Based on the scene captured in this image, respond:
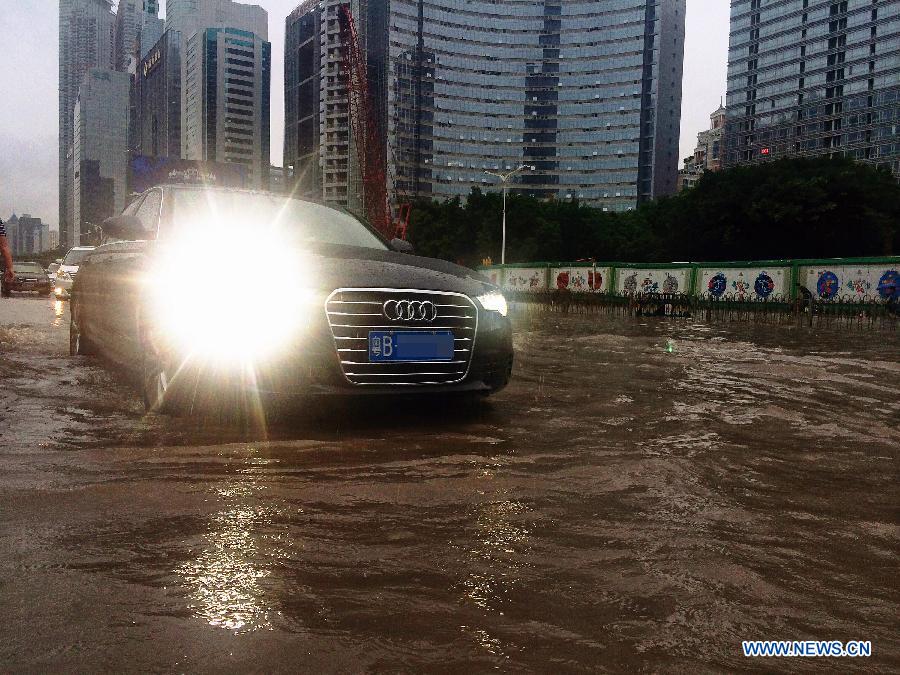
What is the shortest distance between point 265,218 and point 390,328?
196 centimetres

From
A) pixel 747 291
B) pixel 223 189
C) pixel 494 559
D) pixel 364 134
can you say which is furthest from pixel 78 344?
pixel 364 134

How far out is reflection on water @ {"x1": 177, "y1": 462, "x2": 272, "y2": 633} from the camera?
6.18ft

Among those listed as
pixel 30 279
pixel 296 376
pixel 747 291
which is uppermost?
pixel 747 291

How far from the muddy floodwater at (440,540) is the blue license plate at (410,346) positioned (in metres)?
0.37

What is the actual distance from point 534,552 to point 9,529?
1759 mm

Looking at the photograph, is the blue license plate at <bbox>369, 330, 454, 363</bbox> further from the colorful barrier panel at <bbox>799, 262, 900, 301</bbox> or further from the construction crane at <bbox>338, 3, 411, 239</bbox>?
the construction crane at <bbox>338, 3, 411, 239</bbox>

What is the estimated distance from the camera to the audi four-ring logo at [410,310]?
4188 mm

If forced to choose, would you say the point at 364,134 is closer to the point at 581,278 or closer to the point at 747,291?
the point at 581,278

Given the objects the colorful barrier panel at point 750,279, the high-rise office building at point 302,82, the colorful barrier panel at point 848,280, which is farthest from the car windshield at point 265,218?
the high-rise office building at point 302,82

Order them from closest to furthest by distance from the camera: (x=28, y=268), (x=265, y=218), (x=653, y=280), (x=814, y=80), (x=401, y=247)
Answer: (x=265, y=218) → (x=401, y=247) → (x=28, y=268) → (x=653, y=280) → (x=814, y=80)

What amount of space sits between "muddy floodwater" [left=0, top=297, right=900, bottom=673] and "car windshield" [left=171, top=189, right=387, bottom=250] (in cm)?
143

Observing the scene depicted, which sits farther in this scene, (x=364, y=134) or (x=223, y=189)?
(x=364, y=134)

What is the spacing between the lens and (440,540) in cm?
248

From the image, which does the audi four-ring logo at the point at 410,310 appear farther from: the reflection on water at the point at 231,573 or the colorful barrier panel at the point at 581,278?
the colorful barrier panel at the point at 581,278
